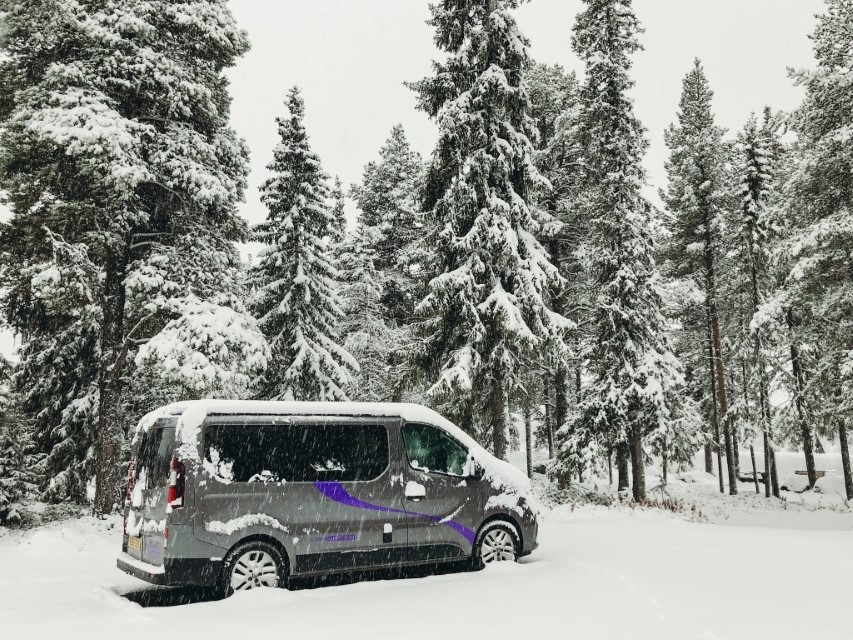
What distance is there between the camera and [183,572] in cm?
650

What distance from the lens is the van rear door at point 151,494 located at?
6.73 m

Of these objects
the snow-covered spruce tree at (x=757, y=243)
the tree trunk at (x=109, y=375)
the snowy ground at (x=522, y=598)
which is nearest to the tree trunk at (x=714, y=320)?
the snow-covered spruce tree at (x=757, y=243)

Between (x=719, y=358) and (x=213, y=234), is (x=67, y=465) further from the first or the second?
(x=719, y=358)

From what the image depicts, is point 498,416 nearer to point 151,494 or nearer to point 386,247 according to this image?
point 151,494

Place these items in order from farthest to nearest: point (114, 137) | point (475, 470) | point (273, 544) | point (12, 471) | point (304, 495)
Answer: point (12, 471)
point (114, 137)
point (475, 470)
point (304, 495)
point (273, 544)

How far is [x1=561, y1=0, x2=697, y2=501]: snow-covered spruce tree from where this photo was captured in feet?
61.2

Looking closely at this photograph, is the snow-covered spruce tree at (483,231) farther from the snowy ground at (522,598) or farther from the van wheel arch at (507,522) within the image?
the van wheel arch at (507,522)

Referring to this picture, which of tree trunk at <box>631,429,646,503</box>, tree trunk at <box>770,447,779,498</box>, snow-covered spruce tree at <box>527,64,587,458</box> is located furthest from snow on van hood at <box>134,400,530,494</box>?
tree trunk at <box>770,447,779,498</box>

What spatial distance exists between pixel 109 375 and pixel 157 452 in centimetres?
819

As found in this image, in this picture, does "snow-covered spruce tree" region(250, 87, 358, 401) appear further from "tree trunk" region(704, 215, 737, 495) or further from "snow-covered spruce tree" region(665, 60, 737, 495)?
"tree trunk" region(704, 215, 737, 495)

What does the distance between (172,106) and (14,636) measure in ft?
39.9

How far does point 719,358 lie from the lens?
1116 inches

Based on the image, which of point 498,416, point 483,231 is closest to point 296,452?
point 498,416

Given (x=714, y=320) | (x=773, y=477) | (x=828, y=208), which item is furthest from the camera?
(x=714, y=320)
